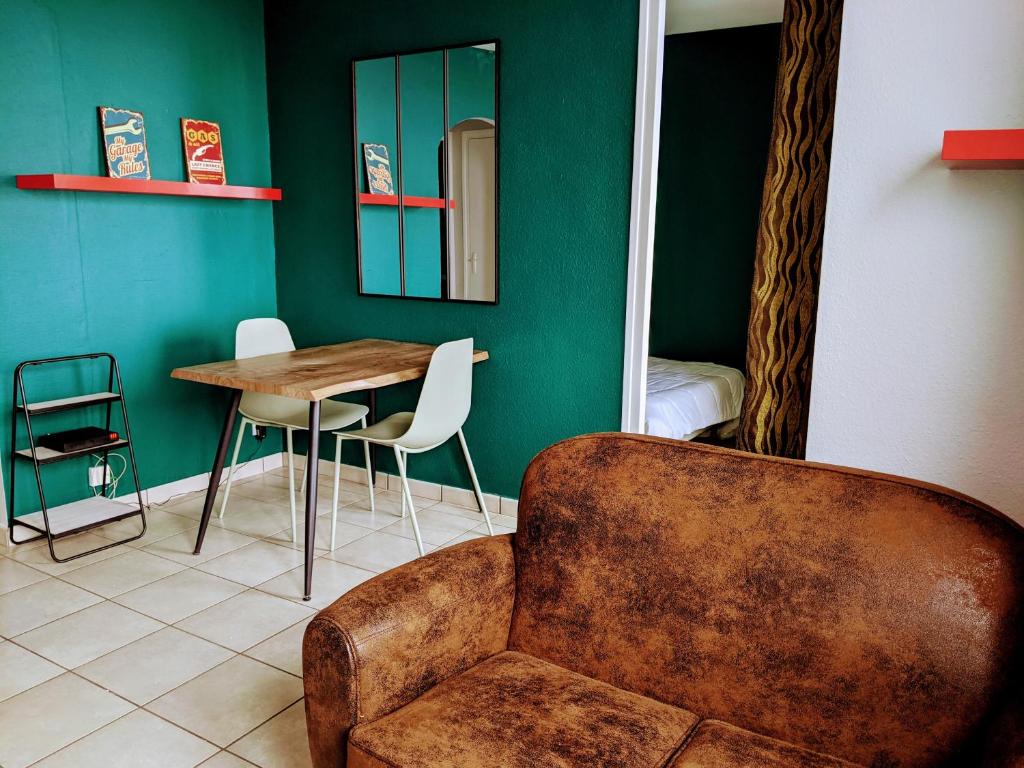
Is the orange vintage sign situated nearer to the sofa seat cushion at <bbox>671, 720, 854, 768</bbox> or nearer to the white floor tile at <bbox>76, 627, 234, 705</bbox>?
the white floor tile at <bbox>76, 627, 234, 705</bbox>

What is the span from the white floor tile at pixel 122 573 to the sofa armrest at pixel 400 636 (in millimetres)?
1693

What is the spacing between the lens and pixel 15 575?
286 centimetres

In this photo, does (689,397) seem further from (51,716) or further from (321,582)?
(51,716)

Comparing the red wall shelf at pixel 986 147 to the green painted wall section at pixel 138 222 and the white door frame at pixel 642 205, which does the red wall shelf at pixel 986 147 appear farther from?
the green painted wall section at pixel 138 222

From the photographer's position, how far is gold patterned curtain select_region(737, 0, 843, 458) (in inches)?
95.7

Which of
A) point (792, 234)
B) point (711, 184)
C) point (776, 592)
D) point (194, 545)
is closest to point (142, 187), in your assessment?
point (194, 545)

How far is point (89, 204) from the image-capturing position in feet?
10.7

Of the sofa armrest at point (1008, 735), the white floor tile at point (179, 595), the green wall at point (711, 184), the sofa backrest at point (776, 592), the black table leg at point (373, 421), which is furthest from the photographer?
the green wall at point (711, 184)

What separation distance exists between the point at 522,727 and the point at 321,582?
1668mm

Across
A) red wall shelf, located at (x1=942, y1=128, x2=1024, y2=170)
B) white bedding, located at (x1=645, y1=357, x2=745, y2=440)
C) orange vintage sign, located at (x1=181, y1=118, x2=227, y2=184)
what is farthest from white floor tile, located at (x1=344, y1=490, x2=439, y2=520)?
red wall shelf, located at (x1=942, y1=128, x2=1024, y2=170)

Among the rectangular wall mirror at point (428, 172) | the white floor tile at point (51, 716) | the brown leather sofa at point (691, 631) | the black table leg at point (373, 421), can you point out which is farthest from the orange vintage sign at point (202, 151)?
the brown leather sofa at point (691, 631)

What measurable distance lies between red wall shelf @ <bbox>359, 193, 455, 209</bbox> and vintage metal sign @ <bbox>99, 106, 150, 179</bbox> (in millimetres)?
947

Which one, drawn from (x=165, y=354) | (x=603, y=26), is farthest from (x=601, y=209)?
(x=165, y=354)

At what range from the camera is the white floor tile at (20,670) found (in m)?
2.16
